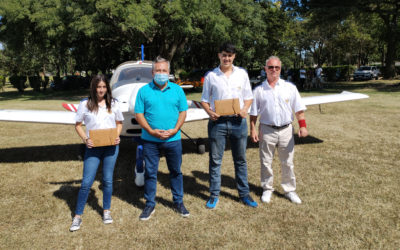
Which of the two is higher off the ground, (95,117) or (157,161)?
(95,117)

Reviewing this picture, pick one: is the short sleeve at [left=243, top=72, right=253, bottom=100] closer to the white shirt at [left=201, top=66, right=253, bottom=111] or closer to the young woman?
the white shirt at [left=201, top=66, right=253, bottom=111]

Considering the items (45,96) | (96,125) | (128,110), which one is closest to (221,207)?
(96,125)

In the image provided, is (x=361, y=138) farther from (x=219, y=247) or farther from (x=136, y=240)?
(x=136, y=240)

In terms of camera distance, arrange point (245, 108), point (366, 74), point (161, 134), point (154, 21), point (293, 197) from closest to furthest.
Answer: point (161, 134) < point (245, 108) < point (293, 197) < point (154, 21) < point (366, 74)

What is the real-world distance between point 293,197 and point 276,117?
1.22 metres

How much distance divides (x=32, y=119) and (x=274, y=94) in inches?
191

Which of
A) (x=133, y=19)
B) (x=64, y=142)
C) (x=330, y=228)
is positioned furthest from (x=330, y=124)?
(x=133, y=19)

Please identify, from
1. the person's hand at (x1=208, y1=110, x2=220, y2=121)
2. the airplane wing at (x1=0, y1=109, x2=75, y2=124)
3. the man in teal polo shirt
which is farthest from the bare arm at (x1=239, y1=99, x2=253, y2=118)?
the airplane wing at (x1=0, y1=109, x2=75, y2=124)

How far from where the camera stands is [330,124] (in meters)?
9.54

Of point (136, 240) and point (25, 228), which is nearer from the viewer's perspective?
point (136, 240)

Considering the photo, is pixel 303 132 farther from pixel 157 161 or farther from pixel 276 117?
pixel 157 161

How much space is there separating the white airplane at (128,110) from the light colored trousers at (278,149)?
6.70 feet

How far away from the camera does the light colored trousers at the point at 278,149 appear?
3971 mm

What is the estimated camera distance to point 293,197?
161 inches
